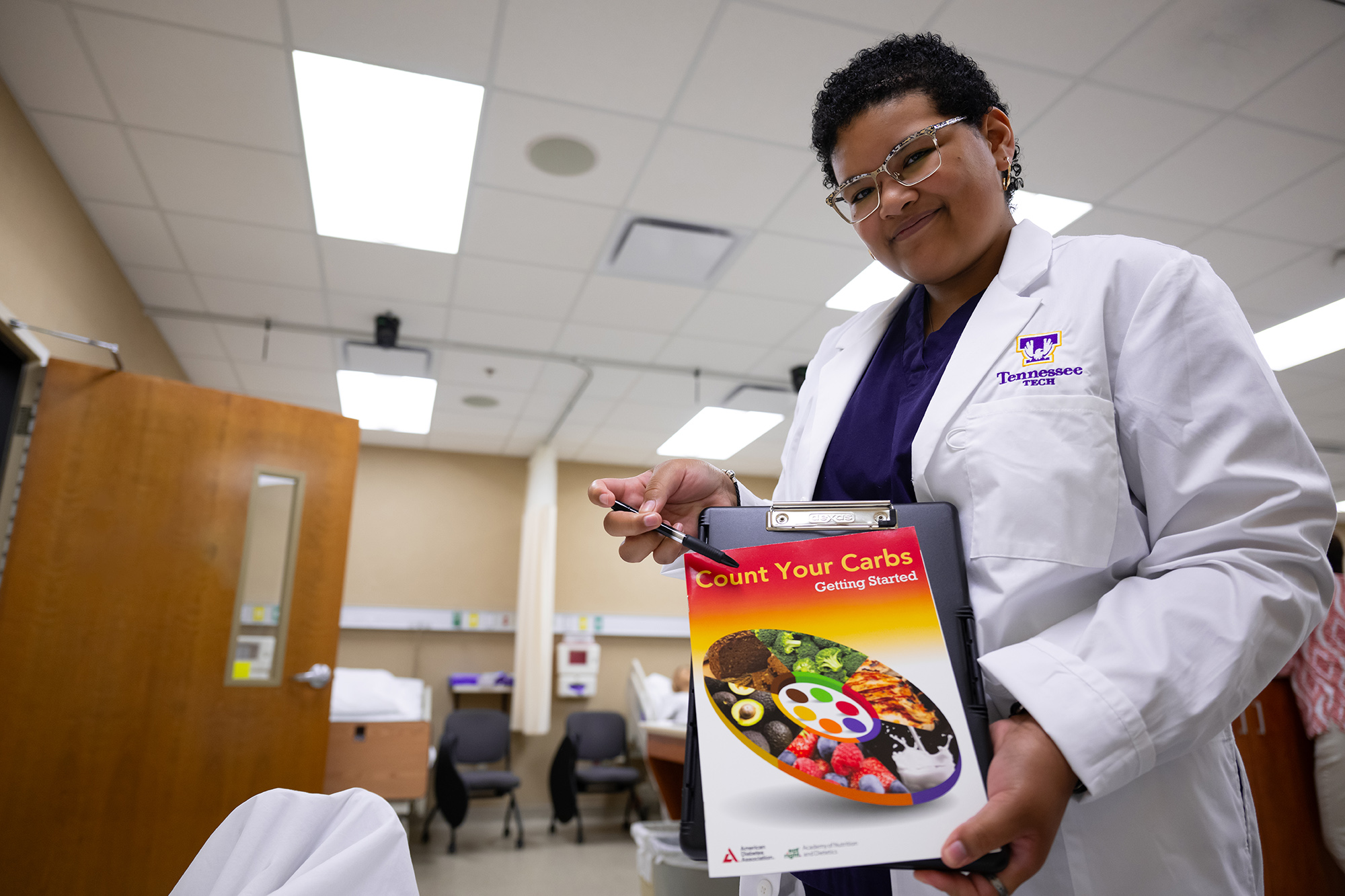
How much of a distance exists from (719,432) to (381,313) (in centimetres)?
323

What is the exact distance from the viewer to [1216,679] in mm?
565

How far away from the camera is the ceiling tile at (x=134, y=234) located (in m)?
3.67

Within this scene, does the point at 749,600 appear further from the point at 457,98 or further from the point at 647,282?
the point at 647,282

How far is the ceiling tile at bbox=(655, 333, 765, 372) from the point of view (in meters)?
5.06

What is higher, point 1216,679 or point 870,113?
point 870,113

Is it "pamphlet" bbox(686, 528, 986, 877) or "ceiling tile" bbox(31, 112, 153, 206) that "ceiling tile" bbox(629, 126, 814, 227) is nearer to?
"ceiling tile" bbox(31, 112, 153, 206)

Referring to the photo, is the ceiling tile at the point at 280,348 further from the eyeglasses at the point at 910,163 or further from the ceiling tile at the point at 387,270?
the eyeglasses at the point at 910,163

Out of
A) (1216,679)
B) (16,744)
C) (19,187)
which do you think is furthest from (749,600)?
(19,187)

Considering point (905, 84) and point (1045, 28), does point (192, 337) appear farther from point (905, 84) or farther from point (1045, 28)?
point (905, 84)

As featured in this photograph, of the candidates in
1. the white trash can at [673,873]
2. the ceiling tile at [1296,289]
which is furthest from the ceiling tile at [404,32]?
the ceiling tile at [1296,289]

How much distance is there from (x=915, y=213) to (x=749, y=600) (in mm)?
520

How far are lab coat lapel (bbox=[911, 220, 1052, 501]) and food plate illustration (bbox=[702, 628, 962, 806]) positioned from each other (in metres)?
0.25

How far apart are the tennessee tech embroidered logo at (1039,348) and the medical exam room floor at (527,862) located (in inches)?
152

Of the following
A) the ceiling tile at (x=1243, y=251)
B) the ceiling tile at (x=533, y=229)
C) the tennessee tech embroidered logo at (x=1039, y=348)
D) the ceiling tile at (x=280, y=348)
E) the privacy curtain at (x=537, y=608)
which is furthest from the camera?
the privacy curtain at (x=537, y=608)
